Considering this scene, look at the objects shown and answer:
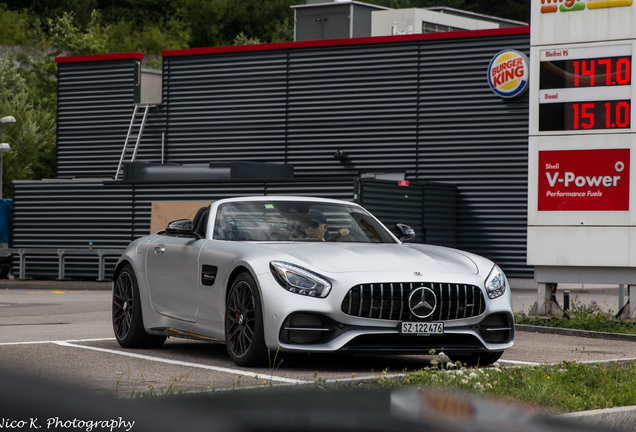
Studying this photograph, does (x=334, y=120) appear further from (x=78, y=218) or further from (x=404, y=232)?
(x=404, y=232)

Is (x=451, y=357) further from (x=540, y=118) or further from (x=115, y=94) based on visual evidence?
(x=115, y=94)

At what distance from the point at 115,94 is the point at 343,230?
26361 mm

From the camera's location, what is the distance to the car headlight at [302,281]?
8438mm

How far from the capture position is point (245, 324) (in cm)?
874

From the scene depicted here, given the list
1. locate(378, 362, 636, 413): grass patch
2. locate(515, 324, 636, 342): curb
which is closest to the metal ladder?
locate(515, 324, 636, 342): curb

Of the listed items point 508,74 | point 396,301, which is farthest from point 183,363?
point 508,74

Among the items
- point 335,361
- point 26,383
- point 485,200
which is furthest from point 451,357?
point 485,200

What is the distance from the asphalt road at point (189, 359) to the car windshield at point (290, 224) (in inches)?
40.6

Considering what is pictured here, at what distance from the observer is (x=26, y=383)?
2.06 metres

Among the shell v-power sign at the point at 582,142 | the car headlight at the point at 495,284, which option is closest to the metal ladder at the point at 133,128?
the shell v-power sign at the point at 582,142

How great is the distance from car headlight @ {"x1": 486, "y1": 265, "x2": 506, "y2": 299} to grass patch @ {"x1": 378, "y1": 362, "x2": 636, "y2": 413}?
963mm

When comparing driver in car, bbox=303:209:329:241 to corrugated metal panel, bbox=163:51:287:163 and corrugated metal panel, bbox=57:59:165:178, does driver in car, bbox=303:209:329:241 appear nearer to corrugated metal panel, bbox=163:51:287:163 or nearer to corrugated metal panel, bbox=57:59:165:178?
corrugated metal panel, bbox=163:51:287:163

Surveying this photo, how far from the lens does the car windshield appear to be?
9539 mm

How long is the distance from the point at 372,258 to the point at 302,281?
66 cm
